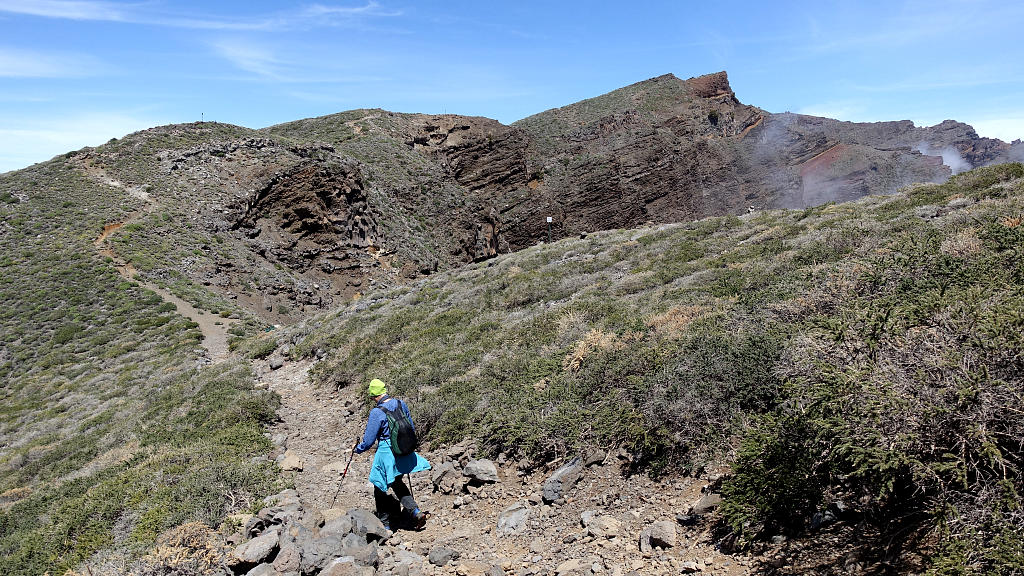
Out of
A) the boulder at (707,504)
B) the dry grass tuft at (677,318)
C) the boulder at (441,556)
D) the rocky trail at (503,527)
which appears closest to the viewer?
the rocky trail at (503,527)

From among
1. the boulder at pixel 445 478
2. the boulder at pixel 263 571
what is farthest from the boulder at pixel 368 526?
the boulder at pixel 445 478

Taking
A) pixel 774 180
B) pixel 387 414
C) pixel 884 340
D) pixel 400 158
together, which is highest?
pixel 400 158

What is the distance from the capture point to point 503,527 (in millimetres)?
5508

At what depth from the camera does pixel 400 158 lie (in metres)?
50.3

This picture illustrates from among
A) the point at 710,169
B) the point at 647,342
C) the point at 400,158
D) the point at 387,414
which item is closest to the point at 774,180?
the point at 710,169

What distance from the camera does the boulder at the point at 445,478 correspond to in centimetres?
671

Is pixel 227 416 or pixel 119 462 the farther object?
pixel 227 416

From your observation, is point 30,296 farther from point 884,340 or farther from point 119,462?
point 884,340

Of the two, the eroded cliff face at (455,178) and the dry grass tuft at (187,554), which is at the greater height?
the eroded cliff face at (455,178)

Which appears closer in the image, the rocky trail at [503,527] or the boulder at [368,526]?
the rocky trail at [503,527]

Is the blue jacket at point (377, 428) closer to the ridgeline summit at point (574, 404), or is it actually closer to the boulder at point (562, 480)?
the ridgeline summit at point (574, 404)

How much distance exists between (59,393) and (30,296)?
33.2 ft

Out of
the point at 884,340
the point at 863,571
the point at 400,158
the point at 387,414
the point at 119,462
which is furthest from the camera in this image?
the point at 400,158

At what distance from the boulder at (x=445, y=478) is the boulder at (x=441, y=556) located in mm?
1462
